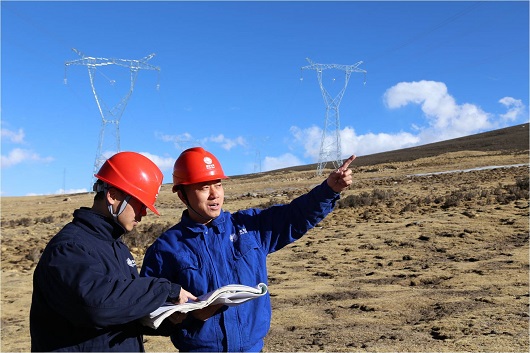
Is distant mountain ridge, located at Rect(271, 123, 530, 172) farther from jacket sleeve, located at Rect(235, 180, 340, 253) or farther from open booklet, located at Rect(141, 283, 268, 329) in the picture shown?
open booklet, located at Rect(141, 283, 268, 329)

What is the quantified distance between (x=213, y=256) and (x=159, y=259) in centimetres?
29

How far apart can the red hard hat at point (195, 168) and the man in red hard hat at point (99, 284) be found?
1.70 ft

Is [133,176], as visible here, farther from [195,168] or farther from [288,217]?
[288,217]

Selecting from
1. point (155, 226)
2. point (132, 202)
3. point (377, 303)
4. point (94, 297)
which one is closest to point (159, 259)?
point (132, 202)

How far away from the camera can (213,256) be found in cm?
292

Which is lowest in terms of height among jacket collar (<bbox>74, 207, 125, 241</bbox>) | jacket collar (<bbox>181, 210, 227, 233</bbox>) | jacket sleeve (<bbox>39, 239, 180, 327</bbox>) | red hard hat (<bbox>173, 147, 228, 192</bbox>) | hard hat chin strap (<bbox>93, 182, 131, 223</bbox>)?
jacket sleeve (<bbox>39, 239, 180, 327</bbox>)

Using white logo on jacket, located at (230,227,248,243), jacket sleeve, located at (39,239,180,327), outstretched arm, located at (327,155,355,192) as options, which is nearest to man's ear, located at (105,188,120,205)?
jacket sleeve, located at (39,239,180,327)

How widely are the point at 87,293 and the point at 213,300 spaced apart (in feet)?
2.25

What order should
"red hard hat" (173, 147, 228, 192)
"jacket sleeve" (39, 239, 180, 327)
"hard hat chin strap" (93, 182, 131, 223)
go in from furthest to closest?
"red hard hat" (173, 147, 228, 192), "hard hat chin strap" (93, 182, 131, 223), "jacket sleeve" (39, 239, 180, 327)

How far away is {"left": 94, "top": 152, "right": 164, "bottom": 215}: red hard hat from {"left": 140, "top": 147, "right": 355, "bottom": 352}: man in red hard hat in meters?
0.39

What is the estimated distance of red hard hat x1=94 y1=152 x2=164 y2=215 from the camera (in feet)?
8.29

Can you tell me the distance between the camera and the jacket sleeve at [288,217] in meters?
3.19

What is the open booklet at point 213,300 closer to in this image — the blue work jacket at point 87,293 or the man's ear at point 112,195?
the blue work jacket at point 87,293

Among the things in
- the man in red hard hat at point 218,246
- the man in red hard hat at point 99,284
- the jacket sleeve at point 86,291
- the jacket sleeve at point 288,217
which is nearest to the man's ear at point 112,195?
the man in red hard hat at point 99,284
